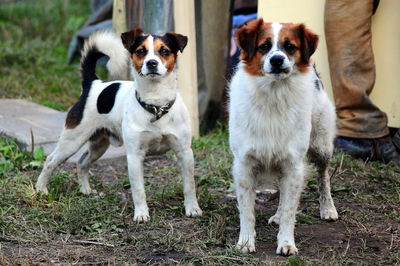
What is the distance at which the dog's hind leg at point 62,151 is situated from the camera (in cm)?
514

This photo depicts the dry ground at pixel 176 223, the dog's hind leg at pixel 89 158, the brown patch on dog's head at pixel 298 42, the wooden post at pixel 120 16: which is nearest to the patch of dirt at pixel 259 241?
the dry ground at pixel 176 223

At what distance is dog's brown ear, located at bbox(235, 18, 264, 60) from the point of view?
3.76 meters

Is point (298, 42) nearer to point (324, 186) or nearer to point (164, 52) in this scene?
point (164, 52)

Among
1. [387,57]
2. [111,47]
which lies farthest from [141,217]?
[387,57]

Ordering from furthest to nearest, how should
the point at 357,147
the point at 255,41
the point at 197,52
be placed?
1. the point at 197,52
2. the point at 357,147
3. the point at 255,41

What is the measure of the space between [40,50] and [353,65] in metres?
5.76


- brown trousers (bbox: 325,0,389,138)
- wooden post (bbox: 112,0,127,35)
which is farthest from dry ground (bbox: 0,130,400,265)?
wooden post (bbox: 112,0,127,35)

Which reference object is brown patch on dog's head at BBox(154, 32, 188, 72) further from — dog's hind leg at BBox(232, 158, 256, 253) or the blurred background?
dog's hind leg at BBox(232, 158, 256, 253)

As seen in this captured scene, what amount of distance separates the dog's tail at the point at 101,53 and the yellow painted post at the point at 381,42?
6.04 feet

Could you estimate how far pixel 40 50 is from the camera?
1039cm

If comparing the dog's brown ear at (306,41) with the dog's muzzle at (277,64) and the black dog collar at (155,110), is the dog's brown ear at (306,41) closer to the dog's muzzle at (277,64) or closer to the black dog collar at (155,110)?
the dog's muzzle at (277,64)

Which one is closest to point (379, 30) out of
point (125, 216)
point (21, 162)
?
point (125, 216)

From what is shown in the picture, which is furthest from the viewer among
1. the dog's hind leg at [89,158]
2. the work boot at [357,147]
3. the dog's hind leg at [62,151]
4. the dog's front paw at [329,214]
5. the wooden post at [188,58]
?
the wooden post at [188,58]

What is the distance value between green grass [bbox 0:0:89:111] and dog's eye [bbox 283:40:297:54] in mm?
4712
